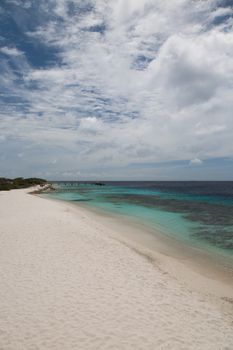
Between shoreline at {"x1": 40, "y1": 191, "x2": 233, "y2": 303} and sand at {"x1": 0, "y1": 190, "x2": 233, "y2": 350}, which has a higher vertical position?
sand at {"x1": 0, "y1": 190, "x2": 233, "y2": 350}

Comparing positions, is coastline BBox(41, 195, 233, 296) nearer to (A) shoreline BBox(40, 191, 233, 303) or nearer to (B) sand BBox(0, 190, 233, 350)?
(A) shoreline BBox(40, 191, 233, 303)

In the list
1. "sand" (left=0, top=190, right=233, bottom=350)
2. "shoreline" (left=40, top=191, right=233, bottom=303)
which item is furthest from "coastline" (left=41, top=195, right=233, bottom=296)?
"sand" (left=0, top=190, right=233, bottom=350)

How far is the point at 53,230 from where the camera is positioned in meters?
16.4

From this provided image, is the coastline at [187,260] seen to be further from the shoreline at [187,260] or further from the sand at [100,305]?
the sand at [100,305]

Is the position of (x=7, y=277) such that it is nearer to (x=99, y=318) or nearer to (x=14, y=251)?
(x=14, y=251)

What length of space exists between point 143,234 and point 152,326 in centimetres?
1320

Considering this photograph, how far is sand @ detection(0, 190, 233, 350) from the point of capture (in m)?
5.77

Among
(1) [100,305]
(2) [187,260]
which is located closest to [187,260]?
(2) [187,260]

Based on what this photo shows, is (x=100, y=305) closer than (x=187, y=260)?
Yes

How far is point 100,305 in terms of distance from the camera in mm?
7215

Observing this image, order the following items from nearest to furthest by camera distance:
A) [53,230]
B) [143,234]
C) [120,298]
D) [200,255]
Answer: [120,298]
[200,255]
[53,230]
[143,234]

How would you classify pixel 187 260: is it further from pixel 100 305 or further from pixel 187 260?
pixel 100 305

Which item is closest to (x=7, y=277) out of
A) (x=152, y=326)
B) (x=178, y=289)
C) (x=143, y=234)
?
(x=152, y=326)

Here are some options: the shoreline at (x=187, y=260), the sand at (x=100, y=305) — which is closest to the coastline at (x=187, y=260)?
the shoreline at (x=187, y=260)
